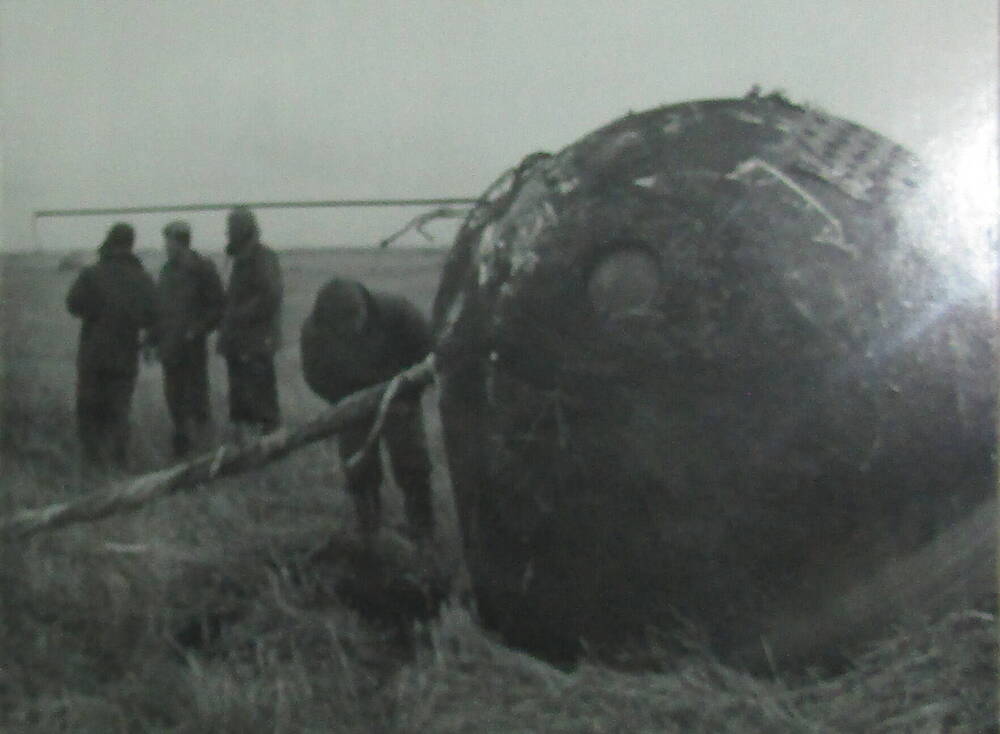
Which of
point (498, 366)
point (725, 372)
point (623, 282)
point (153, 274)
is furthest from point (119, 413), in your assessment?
point (725, 372)

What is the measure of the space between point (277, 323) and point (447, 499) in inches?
19.5

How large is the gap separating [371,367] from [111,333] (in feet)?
1.88

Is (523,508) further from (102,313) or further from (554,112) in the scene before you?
(102,313)

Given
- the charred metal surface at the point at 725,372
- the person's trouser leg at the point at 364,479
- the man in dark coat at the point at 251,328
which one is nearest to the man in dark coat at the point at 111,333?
the man in dark coat at the point at 251,328

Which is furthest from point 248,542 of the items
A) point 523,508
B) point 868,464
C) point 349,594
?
point 868,464

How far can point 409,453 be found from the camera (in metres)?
2.41

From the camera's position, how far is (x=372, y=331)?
2.43m

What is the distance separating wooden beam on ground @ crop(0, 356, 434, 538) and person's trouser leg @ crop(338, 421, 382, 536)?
0.11ft

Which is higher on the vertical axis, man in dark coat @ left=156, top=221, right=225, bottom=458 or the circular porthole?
the circular porthole

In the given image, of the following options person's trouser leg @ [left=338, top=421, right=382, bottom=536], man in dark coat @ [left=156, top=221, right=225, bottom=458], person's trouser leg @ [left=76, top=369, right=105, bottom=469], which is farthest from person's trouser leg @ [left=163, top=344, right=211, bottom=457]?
person's trouser leg @ [left=338, top=421, right=382, bottom=536]

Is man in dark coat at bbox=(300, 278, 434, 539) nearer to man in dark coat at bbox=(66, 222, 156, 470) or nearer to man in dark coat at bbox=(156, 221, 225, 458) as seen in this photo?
man in dark coat at bbox=(156, 221, 225, 458)

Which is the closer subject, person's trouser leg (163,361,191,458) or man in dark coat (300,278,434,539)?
man in dark coat (300,278,434,539)

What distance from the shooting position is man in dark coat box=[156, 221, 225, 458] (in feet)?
8.23

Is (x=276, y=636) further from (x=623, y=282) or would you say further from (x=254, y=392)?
(x=623, y=282)
